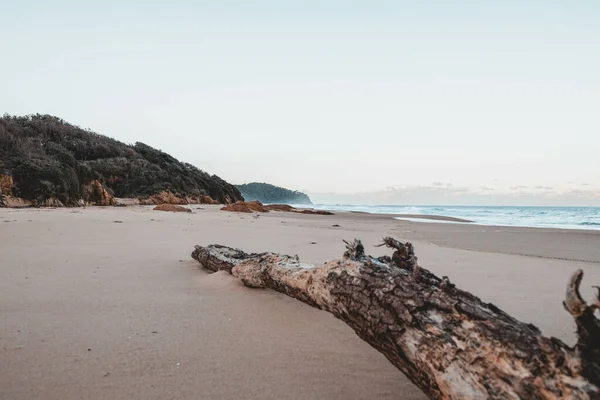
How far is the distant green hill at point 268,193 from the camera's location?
3243 inches

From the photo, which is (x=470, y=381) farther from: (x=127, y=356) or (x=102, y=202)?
(x=102, y=202)

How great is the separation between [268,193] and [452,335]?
8570 cm

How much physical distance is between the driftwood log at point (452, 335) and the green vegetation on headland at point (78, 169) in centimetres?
1473

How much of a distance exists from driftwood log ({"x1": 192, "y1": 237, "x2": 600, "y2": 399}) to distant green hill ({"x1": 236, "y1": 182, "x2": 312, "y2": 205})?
254ft

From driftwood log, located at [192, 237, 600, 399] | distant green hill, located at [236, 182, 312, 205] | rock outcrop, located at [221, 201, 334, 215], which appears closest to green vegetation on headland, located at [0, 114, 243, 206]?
rock outcrop, located at [221, 201, 334, 215]

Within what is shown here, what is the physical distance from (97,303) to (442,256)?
14.8 ft

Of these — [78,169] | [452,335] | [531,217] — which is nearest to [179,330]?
[452,335]

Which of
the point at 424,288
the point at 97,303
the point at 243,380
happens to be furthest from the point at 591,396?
the point at 97,303

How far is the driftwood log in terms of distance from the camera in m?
1.09

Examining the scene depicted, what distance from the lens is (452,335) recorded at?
135 cm

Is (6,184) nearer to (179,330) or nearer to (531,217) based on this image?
(179,330)

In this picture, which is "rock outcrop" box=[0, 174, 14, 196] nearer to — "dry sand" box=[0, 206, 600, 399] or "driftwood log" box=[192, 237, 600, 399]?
"dry sand" box=[0, 206, 600, 399]

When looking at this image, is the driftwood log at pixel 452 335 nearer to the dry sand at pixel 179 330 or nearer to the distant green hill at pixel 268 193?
the dry sand at pixel 179 330

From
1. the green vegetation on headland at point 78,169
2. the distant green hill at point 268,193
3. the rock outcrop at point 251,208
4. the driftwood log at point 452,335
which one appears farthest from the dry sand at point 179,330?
the distant green hill at point 268,193
